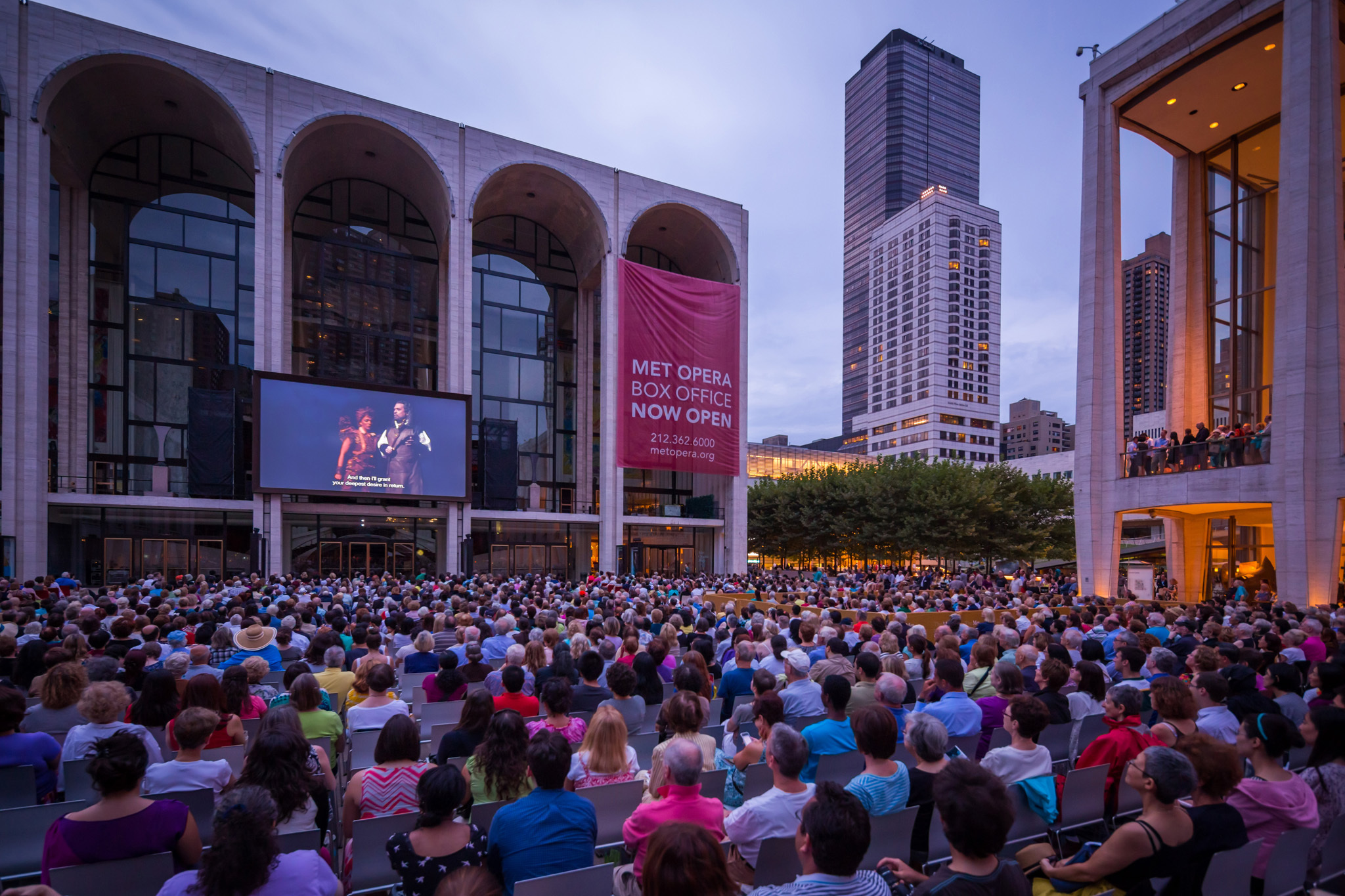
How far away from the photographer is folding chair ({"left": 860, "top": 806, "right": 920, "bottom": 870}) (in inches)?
145

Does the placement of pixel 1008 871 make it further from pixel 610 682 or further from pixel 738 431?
pixel 738 431

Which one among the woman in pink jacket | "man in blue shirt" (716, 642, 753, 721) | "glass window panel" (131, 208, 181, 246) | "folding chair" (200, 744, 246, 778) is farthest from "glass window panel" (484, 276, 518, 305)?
the woman in pink jacket

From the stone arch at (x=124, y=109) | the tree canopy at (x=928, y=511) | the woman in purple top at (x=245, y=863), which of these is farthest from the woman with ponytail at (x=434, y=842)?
the tree canopy at (x=928, y=511)

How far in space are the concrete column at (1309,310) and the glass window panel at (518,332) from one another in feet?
98.2

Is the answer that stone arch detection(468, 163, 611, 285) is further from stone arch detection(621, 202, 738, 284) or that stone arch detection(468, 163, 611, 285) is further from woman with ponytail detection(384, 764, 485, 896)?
woman with ponytail detection(384, 764, 485, 896)

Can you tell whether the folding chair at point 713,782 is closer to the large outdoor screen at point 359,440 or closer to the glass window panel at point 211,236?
the large outdoor screen at point 359,440

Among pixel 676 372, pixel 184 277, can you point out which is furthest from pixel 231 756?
pixel 184 277

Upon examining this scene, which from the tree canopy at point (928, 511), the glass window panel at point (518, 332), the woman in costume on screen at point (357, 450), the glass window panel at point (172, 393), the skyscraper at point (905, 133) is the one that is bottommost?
the tree canopy at point (928, 511)

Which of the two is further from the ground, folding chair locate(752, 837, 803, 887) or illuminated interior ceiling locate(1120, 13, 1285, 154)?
illuminated interior ceiling locate(1120, 13, 1285, 154)

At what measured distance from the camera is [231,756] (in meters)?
4.93

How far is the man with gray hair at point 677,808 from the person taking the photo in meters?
3.54

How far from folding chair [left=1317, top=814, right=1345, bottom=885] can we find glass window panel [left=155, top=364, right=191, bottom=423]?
35.0 m

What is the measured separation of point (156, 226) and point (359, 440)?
12716mm

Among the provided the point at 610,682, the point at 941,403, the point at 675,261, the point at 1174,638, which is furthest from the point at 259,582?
the point at 941,403
